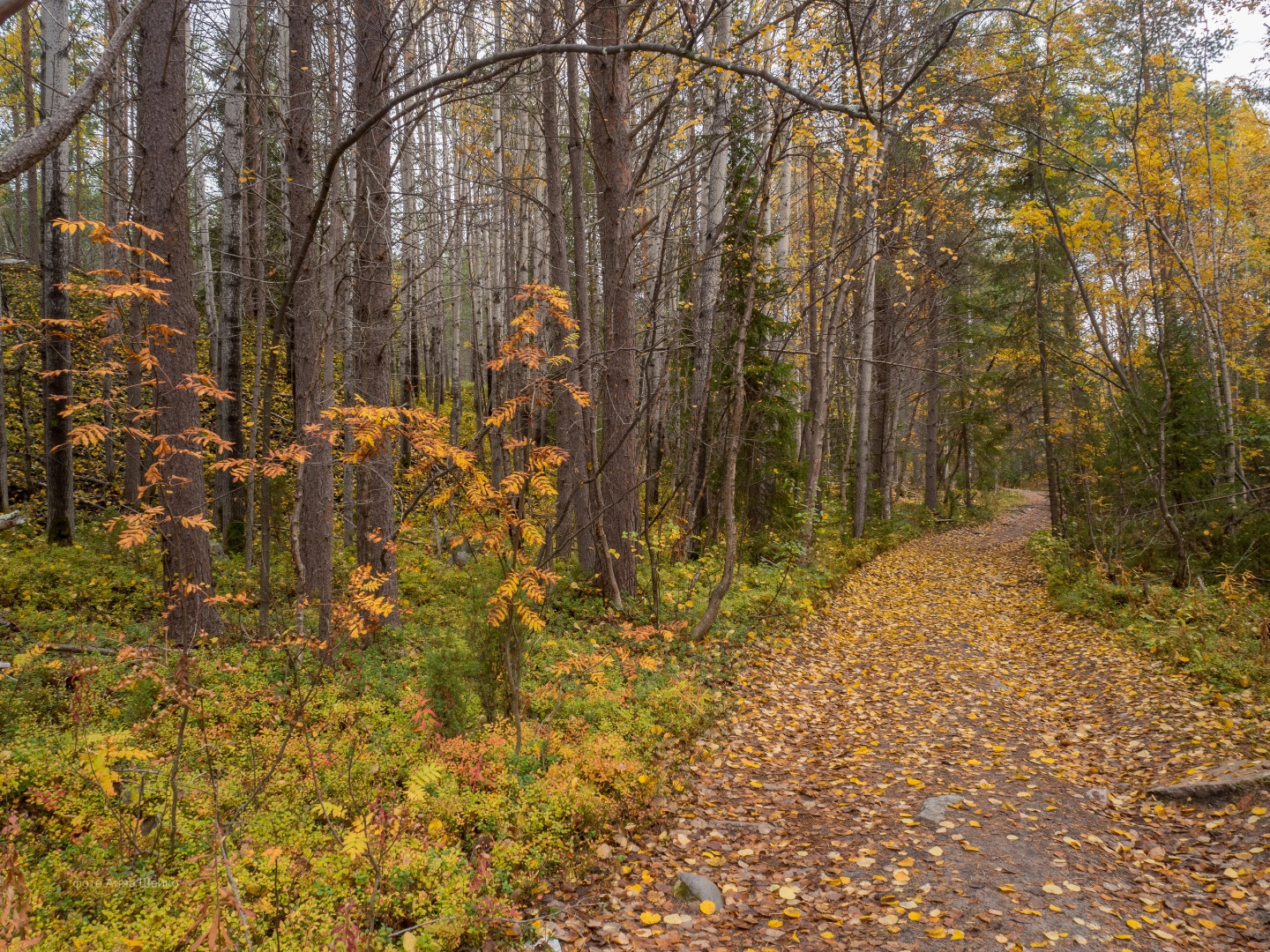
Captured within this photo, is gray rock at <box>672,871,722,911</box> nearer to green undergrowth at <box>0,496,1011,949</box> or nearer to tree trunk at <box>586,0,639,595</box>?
green undergrowth at <box>0,496,1011,949</box>

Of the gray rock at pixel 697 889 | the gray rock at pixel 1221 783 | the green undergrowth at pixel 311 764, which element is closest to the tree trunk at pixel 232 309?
the green undergrowth at pixel 311 764

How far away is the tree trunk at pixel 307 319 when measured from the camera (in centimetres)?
580

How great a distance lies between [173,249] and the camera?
5.45m

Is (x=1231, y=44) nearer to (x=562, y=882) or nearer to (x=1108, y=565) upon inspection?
(x=1108, y=565)

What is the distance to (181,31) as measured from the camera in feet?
18.7

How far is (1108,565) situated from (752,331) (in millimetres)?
6670

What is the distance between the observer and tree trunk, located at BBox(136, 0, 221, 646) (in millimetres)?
5363

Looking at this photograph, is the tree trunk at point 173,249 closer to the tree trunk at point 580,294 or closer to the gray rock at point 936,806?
the tree trunk at point 580,294

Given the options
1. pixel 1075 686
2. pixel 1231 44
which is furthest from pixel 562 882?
pixel 1231 44

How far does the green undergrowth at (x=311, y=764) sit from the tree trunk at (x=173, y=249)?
86cm

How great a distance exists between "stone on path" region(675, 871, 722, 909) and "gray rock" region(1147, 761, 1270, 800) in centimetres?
335

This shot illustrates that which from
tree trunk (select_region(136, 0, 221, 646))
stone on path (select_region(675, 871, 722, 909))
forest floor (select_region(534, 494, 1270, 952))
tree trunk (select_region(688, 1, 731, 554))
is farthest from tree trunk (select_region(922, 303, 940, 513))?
tree trunk (select_region(136, 0, 221, 646))

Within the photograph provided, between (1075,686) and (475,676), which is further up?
(475,676)

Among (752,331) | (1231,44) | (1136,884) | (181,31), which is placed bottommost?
(1136,884)
